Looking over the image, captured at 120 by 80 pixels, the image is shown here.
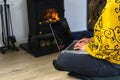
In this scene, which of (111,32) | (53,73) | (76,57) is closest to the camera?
(111,32)

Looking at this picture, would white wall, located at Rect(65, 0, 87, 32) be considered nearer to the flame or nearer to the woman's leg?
the flame

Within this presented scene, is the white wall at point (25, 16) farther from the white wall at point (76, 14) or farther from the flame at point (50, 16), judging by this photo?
the flame at point (50, 16)

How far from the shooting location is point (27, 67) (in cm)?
263

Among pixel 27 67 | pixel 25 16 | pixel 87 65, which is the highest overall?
pixel 25 16

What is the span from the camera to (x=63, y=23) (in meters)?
2.93

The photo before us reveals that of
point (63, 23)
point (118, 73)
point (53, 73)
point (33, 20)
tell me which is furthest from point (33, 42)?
point (118, 73)

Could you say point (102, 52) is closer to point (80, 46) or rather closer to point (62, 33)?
point (80, 46)

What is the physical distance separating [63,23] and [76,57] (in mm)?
788

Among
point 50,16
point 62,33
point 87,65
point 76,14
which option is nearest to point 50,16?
point 50,16

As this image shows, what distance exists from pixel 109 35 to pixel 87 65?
0.35 meters

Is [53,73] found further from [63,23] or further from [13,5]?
[13,5]

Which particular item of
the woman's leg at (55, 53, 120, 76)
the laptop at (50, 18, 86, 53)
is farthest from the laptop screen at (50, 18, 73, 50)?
the woman's leg at (55, 53, 120, 76)

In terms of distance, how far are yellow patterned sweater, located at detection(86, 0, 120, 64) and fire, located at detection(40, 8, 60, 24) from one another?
1004 mm

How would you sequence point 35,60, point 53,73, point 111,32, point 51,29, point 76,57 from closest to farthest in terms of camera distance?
point 111,32, point 76,57, point 53,73, point 35,60, point 51,29
